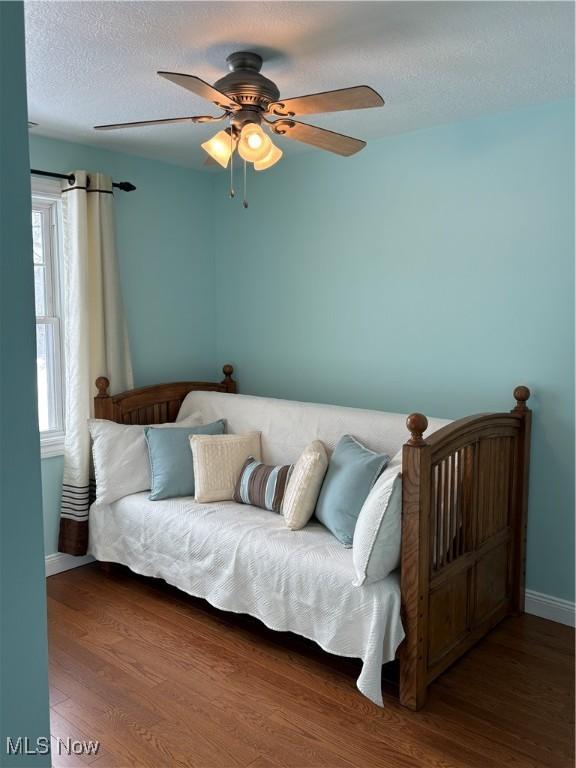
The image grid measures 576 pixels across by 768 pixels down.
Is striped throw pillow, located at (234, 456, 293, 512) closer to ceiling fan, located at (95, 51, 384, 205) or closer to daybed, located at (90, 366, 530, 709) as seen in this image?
daybed, located at (90, 366, 530, 709)

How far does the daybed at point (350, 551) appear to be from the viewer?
2322 millimetres

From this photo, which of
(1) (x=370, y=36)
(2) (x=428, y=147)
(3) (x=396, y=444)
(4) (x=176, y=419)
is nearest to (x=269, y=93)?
(1) (x=370, y=36)

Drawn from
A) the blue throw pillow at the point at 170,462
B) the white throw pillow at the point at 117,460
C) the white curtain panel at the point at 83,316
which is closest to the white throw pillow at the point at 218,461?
the blue throw pillow at the point at 170,462

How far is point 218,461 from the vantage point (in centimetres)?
329

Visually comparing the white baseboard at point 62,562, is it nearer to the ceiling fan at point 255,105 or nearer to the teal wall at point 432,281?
the teal wall at point 432,281

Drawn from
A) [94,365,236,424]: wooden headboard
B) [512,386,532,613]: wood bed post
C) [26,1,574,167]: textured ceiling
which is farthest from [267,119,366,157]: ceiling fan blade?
[94,365,236,424]: wooden headboard

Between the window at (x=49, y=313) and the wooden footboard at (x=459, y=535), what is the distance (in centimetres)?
221

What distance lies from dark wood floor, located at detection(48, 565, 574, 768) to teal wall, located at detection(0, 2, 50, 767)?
1513 mm

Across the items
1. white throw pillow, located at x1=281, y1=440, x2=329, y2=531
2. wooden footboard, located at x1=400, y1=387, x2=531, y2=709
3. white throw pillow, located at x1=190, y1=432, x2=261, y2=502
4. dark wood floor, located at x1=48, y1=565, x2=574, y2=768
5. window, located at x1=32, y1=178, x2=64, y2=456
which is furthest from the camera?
window, located at x1=32, y1=178, x2=64, y2=456

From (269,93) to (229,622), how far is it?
7.64 feet

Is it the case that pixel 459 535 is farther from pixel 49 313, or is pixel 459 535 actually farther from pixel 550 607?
pixel 49 313

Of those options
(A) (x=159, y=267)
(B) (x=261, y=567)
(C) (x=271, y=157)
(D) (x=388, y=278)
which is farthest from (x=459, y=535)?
(A) (x=159, y=267)

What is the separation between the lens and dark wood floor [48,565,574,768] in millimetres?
2086

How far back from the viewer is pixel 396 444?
292 centimetres
